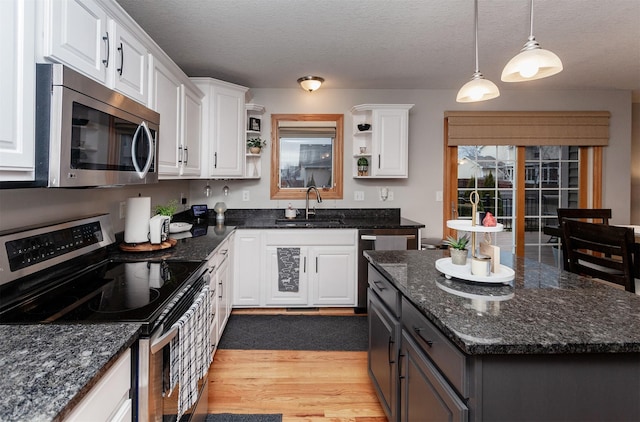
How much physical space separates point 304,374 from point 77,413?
5.74 feet

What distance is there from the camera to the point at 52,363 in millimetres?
788

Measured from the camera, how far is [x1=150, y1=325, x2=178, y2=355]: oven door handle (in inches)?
42.5

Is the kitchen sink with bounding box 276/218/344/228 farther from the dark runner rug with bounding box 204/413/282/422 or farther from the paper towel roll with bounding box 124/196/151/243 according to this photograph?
the dark runner rug with bounding box 204/413/282/422

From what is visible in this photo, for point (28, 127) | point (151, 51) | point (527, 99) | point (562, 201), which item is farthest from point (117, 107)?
point (562, 201)

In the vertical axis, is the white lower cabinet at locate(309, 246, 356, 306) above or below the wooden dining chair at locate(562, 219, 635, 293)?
below

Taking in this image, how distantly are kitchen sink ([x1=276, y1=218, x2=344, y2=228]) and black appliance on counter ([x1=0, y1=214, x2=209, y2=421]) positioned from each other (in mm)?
1585

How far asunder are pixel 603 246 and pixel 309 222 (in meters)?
2.39

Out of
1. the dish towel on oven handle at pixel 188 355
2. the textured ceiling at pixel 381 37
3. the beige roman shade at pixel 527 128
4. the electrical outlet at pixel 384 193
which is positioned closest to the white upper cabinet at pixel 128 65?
the textured ceiling at pixel 381 37

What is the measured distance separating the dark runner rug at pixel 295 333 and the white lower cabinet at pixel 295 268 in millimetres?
177

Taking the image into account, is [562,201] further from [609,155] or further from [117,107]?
[117,107]

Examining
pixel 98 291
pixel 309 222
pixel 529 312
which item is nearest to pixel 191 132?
pixel 309 222

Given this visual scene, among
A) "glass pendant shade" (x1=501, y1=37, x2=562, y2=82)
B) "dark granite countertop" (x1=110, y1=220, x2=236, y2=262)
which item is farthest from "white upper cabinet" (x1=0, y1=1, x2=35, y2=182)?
"glass pendant shade" (x1=501, y1=37, x2=562, y2=82)

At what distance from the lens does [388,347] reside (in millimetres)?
1617

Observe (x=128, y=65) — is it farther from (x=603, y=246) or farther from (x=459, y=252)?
(x=603, y=246)
